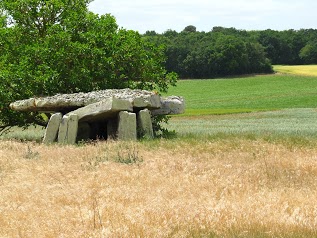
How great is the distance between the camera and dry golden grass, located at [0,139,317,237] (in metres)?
6.64

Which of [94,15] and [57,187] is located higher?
[94,15]

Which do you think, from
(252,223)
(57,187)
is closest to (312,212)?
(252,223)

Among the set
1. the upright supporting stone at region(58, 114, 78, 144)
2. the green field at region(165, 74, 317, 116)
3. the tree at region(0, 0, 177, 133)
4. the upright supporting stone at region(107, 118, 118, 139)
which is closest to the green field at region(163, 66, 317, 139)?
the green field at region(165, 74, 317, 116)

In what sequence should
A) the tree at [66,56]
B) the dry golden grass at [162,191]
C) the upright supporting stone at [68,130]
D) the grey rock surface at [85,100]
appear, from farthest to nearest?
the tree at [66,56] < the grey rock surface at [85,100] < the upright supporting stone at [68,130] < the dry golden grass at [162,191]

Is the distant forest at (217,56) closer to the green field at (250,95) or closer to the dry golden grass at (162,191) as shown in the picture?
the green field at (250,95)

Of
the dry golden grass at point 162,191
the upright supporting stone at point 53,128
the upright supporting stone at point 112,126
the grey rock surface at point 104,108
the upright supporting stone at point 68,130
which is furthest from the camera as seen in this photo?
the upright supporting stone at point 112,126

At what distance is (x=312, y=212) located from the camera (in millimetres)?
7316

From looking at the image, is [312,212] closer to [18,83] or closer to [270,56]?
[18,83]

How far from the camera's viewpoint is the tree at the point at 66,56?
73.7ft

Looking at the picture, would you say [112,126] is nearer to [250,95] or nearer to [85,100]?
[85,100]

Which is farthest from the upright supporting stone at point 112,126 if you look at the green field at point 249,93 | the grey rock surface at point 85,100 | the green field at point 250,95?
the green field at point 249,93

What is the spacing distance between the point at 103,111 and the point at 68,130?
1504mm

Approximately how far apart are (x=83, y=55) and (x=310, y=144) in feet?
33.5

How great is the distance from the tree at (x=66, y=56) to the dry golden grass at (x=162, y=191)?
22.8 ft
